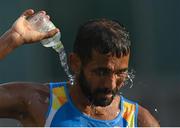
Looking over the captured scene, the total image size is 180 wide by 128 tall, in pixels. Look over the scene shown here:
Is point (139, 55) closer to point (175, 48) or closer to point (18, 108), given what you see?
point (175, 48)

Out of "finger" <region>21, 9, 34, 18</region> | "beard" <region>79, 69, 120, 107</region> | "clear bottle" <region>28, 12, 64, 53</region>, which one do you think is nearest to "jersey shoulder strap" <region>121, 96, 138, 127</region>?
"beard" <region>79, 69, 120, 107</region>

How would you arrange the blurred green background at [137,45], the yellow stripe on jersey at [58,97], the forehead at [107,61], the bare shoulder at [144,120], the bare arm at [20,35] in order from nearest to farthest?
the bare arm at [20,35] → the forehead at [107,61] → the yellow stripe on jersey at [58,97] → the bare shoulder at [144,120] → the blurred green background at [137,45]

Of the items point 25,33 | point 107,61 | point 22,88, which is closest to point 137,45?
point 22,88

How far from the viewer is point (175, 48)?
886 centimetres

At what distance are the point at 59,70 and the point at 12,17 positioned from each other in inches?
28.1

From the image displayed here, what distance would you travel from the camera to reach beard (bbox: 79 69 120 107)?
154 inches

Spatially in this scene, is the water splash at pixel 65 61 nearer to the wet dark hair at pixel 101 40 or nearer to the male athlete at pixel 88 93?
the male athlete at pixel 88 93

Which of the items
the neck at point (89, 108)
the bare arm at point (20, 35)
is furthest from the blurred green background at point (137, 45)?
the bare arm at point (20, 35)

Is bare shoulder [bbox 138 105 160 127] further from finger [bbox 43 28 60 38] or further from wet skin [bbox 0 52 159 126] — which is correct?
finger [bbox 43 28 60 38]

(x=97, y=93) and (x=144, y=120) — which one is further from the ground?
(x=97, y=93)

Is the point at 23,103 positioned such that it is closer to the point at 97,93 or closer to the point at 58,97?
the point at 58,97

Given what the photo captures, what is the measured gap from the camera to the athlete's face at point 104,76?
393cm

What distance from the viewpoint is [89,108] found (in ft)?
13.5

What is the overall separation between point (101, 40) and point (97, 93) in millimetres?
239
